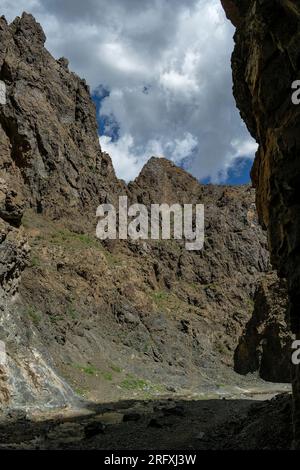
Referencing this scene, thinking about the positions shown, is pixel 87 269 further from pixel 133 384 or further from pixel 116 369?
pixel 133 384

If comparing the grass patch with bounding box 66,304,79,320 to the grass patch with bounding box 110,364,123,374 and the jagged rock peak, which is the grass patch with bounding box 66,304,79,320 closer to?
the grass patch with bounding box 110,364,123,374

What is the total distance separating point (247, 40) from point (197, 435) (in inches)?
682

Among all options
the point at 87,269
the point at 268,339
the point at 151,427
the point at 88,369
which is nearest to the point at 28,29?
the point at 87,269

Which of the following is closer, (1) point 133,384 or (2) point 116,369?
(1) point 133,384

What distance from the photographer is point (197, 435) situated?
66.8ft

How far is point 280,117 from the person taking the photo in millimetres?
16266

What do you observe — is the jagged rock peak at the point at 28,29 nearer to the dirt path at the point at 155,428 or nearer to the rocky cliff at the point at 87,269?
the rocky cliff at the point at 87,269

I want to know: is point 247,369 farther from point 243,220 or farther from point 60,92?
point 60,92

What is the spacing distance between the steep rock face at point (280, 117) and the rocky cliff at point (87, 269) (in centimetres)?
1932

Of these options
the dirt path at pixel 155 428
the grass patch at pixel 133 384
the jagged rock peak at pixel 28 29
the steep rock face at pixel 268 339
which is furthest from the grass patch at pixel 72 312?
the jagged rock peak at pixel 28 29

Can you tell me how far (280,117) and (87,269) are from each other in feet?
152

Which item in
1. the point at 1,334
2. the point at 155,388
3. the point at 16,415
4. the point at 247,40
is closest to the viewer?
the point at 247,40

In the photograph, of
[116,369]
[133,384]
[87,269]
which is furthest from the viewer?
[87,269]
